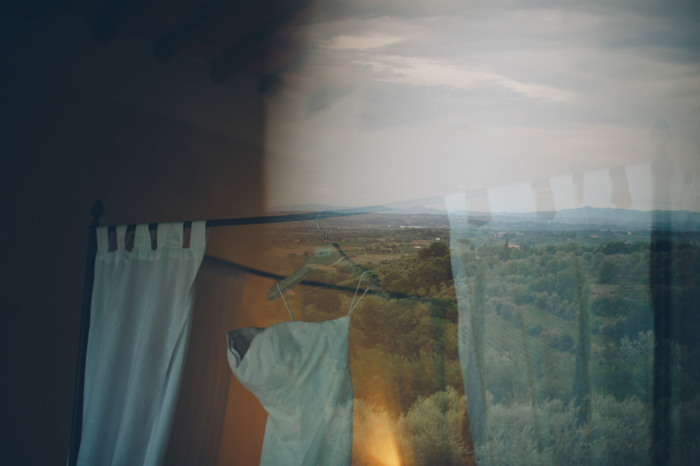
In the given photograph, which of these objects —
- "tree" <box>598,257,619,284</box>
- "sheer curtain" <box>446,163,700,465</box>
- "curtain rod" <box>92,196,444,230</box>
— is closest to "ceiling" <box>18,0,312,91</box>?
"curtain rod" <box>92,196,444,230</box>

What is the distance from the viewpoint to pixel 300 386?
3.66ft

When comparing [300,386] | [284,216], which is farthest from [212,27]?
[300,386]

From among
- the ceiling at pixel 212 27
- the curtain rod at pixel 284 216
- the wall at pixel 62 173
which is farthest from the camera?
the ceiling at pixel 212 27

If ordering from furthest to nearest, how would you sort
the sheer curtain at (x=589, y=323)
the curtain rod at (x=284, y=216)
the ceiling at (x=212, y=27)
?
the ceiling at (x=212, y=27) < the curtain rod at (x=284, y=216) < the sheer curtain at (x=589, y=323)

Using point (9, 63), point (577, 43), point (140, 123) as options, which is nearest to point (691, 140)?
point (577, 43)

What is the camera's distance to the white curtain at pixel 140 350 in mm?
1188

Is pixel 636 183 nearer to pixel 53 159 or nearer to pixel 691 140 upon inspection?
pixel 691 140

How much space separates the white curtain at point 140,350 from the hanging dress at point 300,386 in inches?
8.4

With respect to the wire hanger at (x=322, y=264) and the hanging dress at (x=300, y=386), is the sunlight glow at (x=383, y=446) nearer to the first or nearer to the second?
the hanging dress at (x=300, y=386)

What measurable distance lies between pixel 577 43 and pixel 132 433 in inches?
68.1

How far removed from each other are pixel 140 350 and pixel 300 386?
0.46 metres

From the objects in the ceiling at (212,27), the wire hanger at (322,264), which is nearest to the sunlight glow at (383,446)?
the wire hanger at (322,264)

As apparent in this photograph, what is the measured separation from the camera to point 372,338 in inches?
67.6

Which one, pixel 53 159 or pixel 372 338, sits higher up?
pixel 53 159
